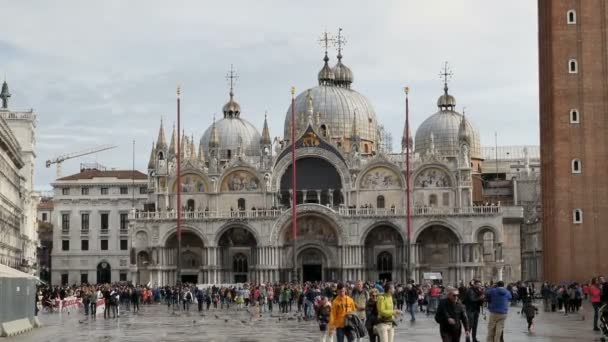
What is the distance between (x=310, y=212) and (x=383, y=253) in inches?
257

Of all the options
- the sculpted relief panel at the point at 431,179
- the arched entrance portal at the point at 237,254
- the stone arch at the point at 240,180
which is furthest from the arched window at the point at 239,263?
the sculpted relief panel at the point at 431,179

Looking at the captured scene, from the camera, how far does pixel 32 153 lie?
92.7 metres

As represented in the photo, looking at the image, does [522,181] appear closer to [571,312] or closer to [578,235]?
[578,235]

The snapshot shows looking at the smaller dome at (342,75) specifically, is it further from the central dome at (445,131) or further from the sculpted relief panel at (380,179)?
the sculpted relief panel at (380,179)

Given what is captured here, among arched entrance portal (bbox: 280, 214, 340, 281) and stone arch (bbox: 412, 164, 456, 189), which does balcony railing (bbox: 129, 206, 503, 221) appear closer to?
arched entrance portal (bbox: 280, 214, 340, 281)

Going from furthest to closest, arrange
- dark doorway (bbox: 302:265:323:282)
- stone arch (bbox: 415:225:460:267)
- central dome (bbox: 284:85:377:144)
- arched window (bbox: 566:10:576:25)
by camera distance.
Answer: central dome (bbox: 284:85:377:144) < dark doorway (bbox: 302:265:323:282) < stone arch (bbox: 415:225:460:267) < arched window (bbox: 566:10:576:25)

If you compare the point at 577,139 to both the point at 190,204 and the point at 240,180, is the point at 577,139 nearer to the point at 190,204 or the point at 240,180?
the point at 240,180

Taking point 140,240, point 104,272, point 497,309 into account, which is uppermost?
point 140,240

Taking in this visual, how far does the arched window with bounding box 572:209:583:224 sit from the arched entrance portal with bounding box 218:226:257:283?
30440mm

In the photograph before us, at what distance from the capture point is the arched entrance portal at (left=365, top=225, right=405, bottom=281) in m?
85.4

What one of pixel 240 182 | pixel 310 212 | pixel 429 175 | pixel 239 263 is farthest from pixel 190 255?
pixel 429 175

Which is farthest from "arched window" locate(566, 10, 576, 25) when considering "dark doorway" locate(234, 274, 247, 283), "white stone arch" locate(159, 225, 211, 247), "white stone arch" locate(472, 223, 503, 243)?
"dark doorway" locate(234, 274, 247, 283)

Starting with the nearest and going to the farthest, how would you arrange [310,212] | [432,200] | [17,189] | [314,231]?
[17,189] < [310,212] < [432,200] < [314,231]

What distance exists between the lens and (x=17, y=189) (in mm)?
79625
